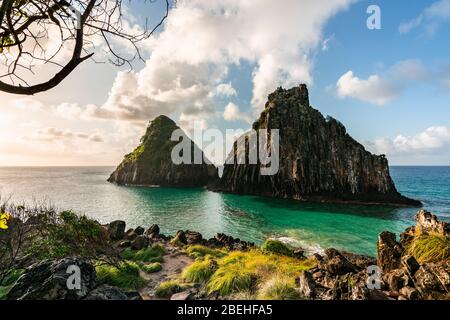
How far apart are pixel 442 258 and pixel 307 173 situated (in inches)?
2215

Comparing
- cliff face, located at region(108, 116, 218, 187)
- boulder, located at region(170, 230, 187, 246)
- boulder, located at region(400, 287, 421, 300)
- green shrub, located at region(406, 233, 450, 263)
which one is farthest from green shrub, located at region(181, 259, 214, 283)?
cliff face, located at region(108, 116, 218, 187)

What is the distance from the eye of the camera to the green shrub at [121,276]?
9.23 m

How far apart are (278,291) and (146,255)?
914cm

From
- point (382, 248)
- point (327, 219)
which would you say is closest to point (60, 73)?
point (382, 248)

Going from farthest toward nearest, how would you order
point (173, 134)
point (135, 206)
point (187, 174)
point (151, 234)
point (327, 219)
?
point (173, 134)
point (187, 174)
point (135, 206)
point (327, 219)
point (151, 234)

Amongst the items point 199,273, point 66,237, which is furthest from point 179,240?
point 199,273

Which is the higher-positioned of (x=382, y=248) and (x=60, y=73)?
(x=60, y=73)

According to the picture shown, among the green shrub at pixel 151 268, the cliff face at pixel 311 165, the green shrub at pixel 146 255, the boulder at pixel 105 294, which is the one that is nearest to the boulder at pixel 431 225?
the boulder at pixel 105 294

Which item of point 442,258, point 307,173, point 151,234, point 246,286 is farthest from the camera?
point 307,173

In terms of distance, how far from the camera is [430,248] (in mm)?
7863

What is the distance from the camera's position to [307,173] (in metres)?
62.0

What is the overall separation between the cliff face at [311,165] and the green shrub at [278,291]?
5209 cm

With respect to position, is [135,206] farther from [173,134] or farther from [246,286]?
Answer: [173,134]

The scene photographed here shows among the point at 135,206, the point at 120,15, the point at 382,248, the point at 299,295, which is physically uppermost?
the point at 120,15
